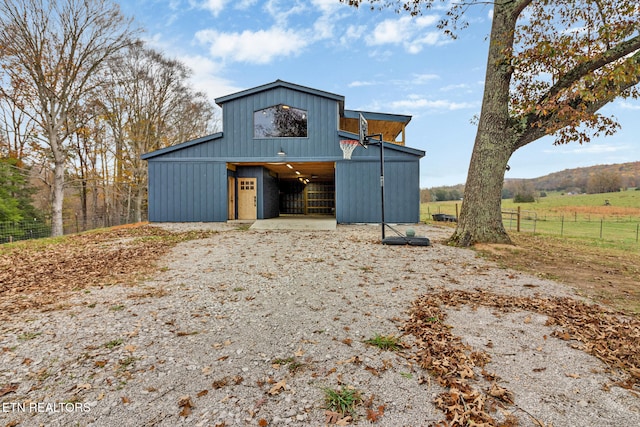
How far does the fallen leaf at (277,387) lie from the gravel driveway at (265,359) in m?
0.02

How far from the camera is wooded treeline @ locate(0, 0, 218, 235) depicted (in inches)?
551

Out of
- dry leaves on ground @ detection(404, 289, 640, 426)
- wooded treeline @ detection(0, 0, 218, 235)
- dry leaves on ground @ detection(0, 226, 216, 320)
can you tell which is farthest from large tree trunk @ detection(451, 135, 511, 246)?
wooded treeline @ detection(0, 0, 218, 235)

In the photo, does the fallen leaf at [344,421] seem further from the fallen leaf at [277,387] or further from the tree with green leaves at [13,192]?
the tree with green leaves at [13,192]

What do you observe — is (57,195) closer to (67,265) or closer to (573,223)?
(67,265)

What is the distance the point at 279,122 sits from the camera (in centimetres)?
1400

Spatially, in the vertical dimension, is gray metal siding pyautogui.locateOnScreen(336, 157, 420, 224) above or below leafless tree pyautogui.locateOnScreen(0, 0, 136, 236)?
below

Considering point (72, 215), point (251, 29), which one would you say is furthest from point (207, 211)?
point (72, 215)

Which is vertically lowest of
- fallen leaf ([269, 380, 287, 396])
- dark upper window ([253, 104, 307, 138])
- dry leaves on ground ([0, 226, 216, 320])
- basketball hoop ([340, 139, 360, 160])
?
fallen leaf ([269, 380, 287, 396])

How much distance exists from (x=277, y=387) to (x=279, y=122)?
43.0 feet

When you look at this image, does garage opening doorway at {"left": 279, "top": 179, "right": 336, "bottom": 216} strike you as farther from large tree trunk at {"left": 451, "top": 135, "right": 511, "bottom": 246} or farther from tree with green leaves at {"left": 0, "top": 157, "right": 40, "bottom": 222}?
tree with green leaves at {"left": 0, "top": 157, "right": 40, "bottom": 222}

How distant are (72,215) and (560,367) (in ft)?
98.4

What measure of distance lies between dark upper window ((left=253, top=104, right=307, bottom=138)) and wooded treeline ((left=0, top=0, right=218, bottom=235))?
351 inches

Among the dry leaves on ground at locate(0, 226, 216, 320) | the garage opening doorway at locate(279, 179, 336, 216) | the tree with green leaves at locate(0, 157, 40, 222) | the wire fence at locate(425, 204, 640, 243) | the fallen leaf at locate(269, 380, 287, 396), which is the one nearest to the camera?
the fallen leaf at locate(269, 380, 287, 396)


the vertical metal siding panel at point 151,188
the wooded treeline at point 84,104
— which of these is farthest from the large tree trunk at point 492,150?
the wooded treeline at point 84,104
